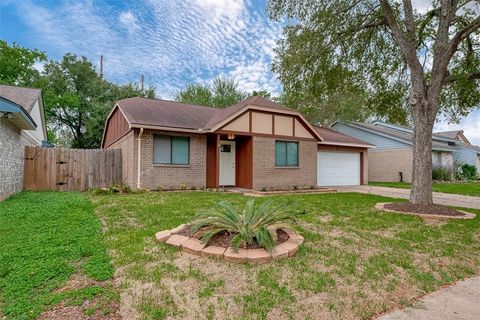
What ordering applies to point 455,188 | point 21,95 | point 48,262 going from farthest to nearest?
point 455,188
point 21,95
point 48,262

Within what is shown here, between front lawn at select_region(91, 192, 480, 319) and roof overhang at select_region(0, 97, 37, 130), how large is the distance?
4.60 meters

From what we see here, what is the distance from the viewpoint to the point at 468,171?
79.1 ft

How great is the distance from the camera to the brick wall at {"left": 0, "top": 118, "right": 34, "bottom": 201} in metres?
8.44

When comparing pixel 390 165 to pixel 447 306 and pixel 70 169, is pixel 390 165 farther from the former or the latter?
pixel 447 306

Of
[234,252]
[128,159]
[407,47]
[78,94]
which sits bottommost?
[234,252]

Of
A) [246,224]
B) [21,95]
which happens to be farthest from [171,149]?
[246,224]

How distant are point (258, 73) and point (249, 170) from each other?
6.78 metres

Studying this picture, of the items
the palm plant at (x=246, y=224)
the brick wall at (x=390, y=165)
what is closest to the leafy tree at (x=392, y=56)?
the palm plant at (x=246, y=224)

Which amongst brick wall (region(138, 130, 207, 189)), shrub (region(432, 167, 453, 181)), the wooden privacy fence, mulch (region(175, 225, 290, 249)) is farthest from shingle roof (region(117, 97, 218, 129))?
shrub (region(432, 167, 453, 181))

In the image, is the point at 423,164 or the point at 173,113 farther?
the point at 173,113

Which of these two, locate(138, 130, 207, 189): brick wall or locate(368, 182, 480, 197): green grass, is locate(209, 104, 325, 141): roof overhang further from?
locate(368, 182, 480, 197): green grass

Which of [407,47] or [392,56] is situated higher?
[392,56]

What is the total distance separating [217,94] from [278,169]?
19810 millimetres

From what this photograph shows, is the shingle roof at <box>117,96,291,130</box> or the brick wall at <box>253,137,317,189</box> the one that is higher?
the shingle roof at <box>117,96,291,130</box>
